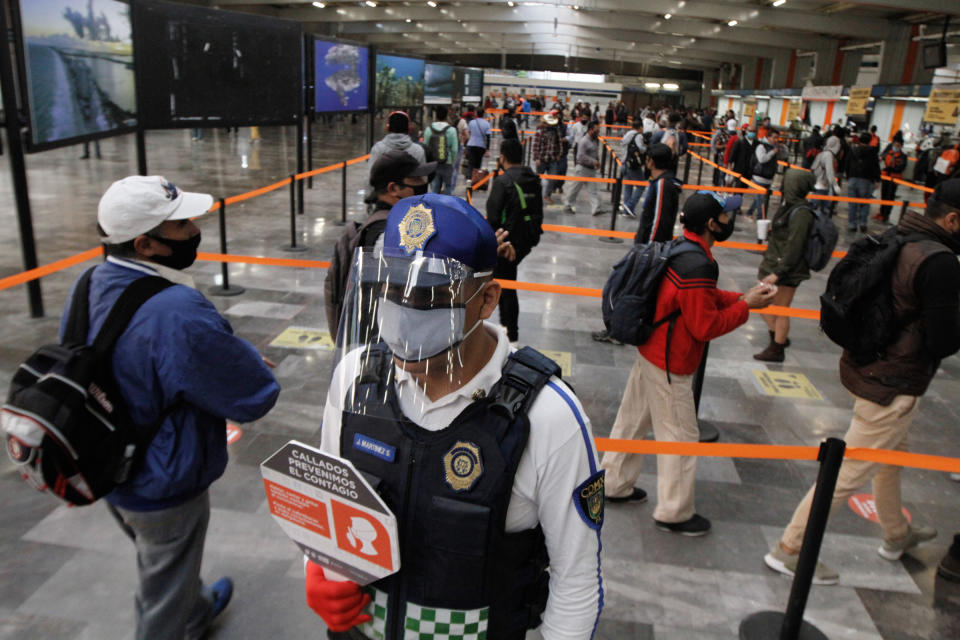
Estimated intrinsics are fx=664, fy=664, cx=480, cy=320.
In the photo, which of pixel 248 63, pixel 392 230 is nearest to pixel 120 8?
pixel 248 63

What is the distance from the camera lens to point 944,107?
16.2 meters

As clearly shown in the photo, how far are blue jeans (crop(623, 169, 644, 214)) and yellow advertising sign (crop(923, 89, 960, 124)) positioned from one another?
29.2 ft

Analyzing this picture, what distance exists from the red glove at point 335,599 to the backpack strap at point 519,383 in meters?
0.51

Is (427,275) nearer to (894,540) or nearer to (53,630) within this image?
(53,630)

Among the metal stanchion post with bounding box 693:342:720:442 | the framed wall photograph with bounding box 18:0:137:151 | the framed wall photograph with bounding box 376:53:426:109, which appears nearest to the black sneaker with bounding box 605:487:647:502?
the metal stanchion post with bounding box 693:342:720:442

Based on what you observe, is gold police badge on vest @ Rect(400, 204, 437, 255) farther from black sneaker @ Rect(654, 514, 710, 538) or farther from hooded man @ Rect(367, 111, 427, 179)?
hooded man @ Rect(367, 111, 427, 179)

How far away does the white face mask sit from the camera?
1417mm

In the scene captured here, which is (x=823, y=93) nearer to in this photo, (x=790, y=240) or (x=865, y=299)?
(x=790, y=240)

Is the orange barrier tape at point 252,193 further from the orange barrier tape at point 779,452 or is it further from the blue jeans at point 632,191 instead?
the blue jeans at point 632,191

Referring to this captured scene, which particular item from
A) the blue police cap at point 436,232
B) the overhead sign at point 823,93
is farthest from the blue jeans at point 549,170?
the overhead sign at point 823,93

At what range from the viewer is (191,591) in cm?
263

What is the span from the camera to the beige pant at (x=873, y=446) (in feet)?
11.0

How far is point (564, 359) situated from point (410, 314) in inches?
195

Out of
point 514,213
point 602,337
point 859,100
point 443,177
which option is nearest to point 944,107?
point 859,100
